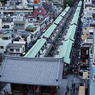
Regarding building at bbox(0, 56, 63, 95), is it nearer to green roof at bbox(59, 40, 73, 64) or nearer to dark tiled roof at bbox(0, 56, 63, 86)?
dark tiled roof at bbox(0, 56, 63, 86)

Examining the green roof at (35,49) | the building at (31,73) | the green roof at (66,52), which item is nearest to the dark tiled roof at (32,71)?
the building at (31,73)

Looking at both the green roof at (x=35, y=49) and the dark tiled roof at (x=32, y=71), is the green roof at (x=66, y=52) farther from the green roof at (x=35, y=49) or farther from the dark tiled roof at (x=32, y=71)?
the dark tiled roof at (x=32, y=71)

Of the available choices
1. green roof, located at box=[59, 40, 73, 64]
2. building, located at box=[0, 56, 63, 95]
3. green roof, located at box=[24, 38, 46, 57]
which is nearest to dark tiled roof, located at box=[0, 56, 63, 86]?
building, located at box=[0, 56, 63, 95]

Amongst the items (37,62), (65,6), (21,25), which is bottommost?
(37,62)

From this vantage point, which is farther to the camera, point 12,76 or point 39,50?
point 39,50

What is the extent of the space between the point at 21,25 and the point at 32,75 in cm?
2415

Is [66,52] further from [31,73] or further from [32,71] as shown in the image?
[31,73]

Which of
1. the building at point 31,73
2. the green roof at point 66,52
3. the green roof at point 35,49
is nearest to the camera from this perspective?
the building at point 31,73

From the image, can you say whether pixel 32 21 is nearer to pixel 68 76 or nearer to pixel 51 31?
pixel 51 31

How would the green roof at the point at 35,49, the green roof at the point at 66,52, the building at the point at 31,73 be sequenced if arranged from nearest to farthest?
1. the building at the point at 31,73
2. the green roof at the point at 66,52
3. the green roof at the point at 35,49

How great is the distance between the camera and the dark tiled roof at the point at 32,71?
19.7 m

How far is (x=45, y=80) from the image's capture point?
19656 millimetres

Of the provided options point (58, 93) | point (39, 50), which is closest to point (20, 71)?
point (58, 93)

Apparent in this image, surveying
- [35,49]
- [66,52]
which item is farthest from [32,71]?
[35,49]
